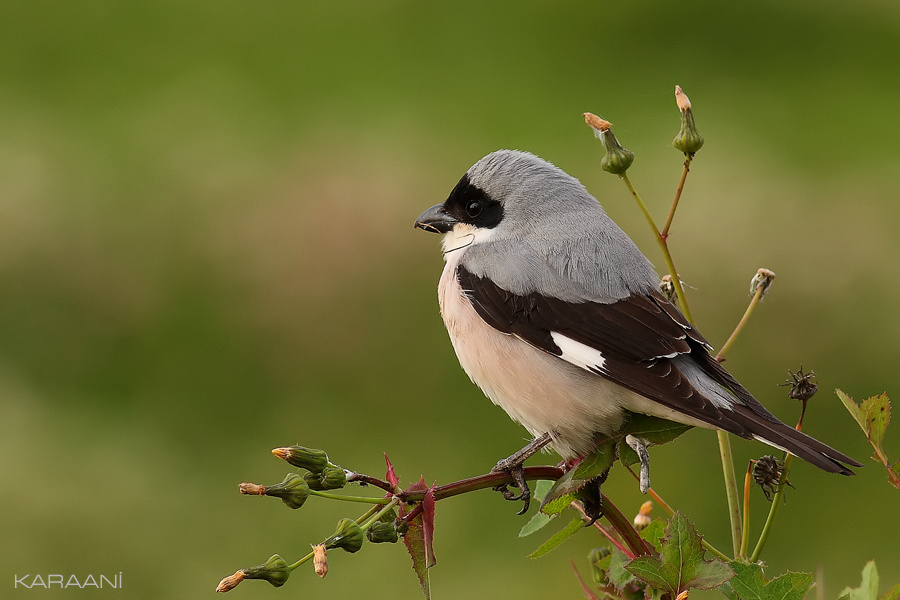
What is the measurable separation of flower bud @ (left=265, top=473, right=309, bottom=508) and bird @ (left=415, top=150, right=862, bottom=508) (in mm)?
441

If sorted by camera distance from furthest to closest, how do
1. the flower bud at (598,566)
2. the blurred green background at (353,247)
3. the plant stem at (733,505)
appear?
the blurred green background at (353,247)
the flower bud at (598,566)
the plant stem at (733,505)

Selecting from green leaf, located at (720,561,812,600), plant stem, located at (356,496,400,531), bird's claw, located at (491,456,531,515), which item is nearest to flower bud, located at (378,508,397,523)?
plant stem, located at (356,496,400,531)

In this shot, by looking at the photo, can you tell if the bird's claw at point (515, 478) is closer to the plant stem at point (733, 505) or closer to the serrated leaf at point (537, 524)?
the serrated leaf at point (537, 524)

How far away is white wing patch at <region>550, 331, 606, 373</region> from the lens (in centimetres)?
197

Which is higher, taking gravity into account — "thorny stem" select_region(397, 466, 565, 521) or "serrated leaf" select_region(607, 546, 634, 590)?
"thorny stem" select_region(397, 466, 565, 521)

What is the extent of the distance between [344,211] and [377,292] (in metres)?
0.51

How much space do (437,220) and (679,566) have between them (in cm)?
141

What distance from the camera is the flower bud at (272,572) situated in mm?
1259

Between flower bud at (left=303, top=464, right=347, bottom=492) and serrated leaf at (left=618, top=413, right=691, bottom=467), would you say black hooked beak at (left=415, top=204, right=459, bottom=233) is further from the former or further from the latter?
flower bud at (left=303, top=464, right=347, bottom=492)

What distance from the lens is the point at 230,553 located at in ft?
13.3

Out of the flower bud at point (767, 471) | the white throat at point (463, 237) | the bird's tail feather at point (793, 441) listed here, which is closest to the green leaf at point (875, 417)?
the bird's tail feather at point (793, 441)

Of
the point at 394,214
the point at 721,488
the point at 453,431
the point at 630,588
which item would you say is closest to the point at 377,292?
the point at 394,214

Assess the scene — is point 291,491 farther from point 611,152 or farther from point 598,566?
point 611,152

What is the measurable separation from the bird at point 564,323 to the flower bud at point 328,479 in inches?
16.5
